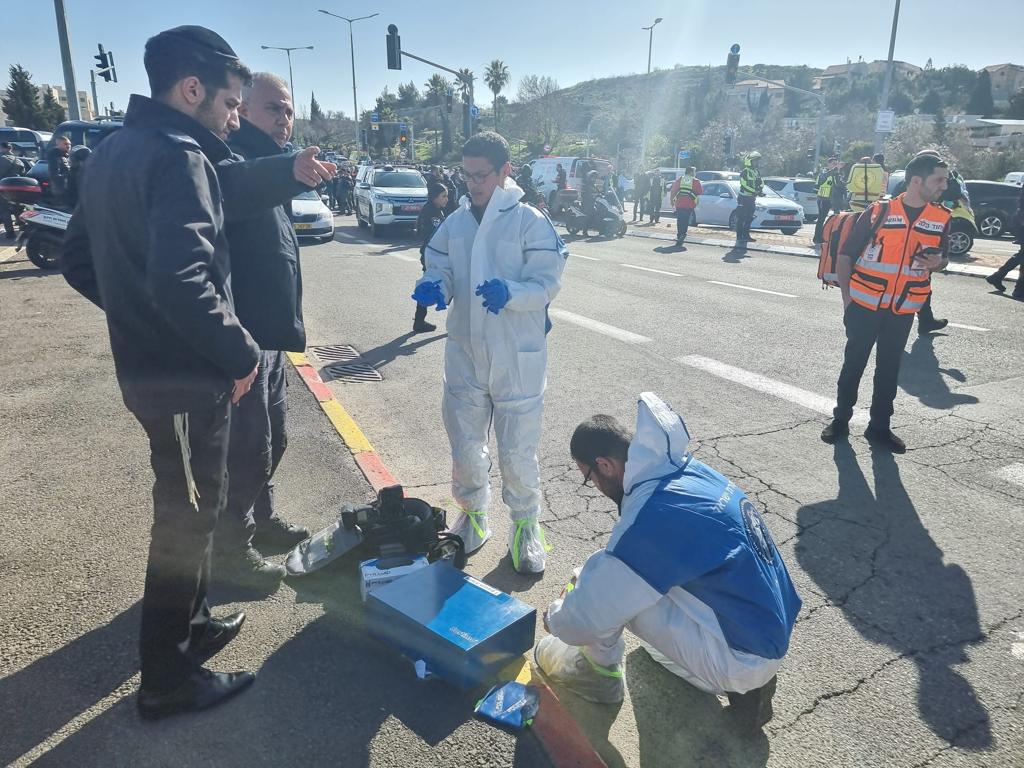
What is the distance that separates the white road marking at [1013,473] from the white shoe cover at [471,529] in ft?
11.5

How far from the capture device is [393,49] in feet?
77.6

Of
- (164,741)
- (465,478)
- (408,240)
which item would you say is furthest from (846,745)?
(408,240)

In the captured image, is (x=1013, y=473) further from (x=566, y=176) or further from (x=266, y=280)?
(x=566, y=176)

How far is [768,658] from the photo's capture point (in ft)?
7.53

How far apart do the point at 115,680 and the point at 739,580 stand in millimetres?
2307

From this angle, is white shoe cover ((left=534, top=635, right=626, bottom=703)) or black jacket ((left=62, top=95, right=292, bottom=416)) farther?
white shoe cover ((left=534, top=635, right=626, bottom=703))

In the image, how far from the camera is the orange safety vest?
4.92 metres

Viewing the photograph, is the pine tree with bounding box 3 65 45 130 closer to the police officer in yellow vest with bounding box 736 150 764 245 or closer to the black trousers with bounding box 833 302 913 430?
the police officer in yellow vest with bounding box 736 150 764 245

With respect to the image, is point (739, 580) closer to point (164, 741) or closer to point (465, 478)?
point (465, 478)

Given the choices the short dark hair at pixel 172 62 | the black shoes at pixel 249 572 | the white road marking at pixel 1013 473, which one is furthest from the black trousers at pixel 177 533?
the white road marking at pixel 1013 473

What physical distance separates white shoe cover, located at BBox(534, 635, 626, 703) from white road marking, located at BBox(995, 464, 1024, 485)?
3409 millimetres

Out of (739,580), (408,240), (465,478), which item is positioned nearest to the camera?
(739,580)

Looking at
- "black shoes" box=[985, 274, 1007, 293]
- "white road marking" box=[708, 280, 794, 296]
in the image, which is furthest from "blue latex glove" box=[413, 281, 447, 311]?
"black shoes" box=[985, 274, 1007, 293]

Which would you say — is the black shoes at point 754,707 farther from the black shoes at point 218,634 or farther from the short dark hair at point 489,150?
the short dark hair at point 489,150
